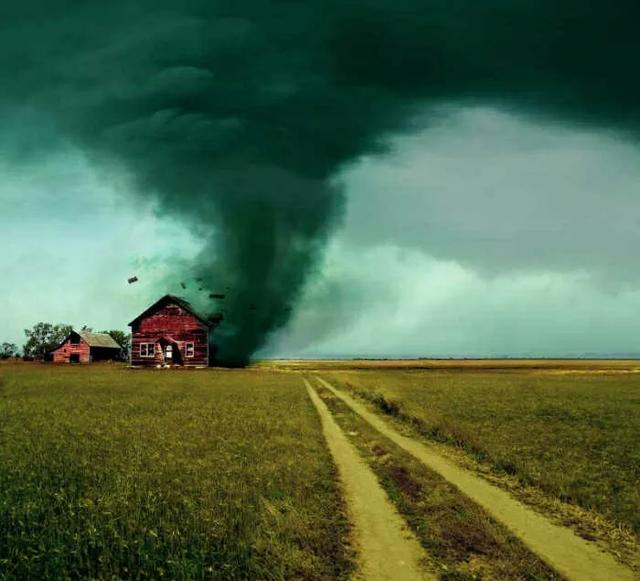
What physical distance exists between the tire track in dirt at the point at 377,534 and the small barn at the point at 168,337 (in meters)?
65.8

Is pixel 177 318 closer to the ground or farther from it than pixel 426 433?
farther from it

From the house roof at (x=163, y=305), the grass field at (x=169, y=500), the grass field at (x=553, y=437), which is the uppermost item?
the house roof at (x=163, y=305)

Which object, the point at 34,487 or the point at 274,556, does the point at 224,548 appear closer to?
the point at 274,556

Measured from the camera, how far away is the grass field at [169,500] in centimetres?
807

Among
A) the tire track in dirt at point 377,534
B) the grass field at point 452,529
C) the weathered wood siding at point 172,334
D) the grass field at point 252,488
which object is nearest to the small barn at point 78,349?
the weathered wood siding at point 172,334

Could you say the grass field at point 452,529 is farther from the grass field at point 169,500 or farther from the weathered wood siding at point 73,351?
the weathered wood siding at point 73,351

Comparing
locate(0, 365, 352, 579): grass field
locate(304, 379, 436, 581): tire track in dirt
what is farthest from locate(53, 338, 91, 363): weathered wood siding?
locate(304, 379, 436, 581): tire track in dirt

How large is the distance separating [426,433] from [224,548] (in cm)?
1431

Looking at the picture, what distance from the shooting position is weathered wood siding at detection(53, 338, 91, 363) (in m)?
103

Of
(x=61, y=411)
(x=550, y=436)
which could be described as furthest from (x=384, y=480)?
(x=61, y=411)

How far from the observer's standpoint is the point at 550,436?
20609 millimetres

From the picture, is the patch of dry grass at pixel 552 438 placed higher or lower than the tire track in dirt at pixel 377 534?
lower

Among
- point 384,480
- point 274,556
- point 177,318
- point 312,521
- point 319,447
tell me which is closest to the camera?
point 274,556

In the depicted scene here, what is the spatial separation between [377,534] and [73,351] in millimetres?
106655
